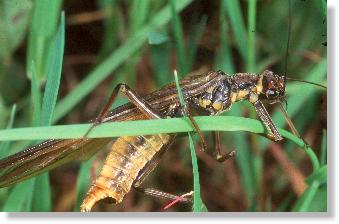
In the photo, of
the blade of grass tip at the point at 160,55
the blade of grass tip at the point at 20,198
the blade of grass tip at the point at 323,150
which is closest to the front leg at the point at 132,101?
the blade of grass tip at the point at 160,55

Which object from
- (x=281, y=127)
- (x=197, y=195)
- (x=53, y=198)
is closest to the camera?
(x=197, y=195)

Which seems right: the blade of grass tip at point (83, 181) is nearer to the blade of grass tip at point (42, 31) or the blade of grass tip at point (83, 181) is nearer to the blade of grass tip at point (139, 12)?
the blade of grass tip at point (42, 31)

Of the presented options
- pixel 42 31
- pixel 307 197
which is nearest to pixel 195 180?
pixel 307 197

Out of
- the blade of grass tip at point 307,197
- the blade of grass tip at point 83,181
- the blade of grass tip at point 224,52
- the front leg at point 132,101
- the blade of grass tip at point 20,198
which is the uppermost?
the blade of grass tip at point 224,52

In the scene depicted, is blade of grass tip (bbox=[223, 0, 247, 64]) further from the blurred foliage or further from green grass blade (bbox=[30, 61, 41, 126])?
green grass blade (bbox=[30, 61, 41, 126])

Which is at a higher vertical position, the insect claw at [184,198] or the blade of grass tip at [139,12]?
the blade of grass tip at [139,12]

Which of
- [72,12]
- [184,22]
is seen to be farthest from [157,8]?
[72,12]

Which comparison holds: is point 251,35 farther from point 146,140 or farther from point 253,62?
point 146,140

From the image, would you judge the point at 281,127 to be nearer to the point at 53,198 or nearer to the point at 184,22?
the point at 184,22
